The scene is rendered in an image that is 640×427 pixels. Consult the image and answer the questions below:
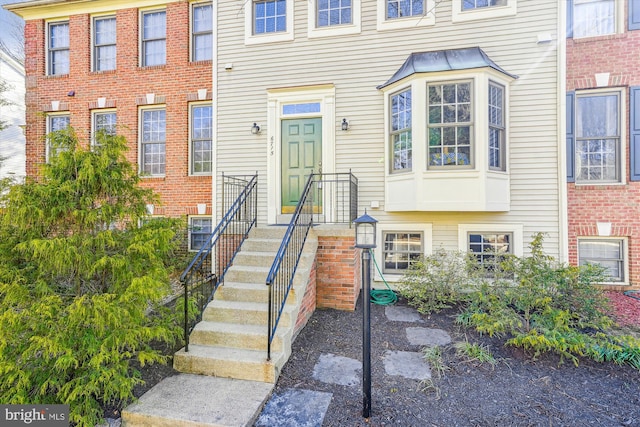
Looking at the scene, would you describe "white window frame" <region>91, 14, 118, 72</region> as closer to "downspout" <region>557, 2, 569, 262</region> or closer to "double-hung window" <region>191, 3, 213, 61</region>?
"double-hung window" <region>191, 3, 213, 61</region>

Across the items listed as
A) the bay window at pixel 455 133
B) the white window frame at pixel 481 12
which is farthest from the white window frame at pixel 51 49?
the white window frame at pixel 481 12

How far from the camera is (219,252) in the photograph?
5078 millimetres

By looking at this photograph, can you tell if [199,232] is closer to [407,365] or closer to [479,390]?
[407,365]

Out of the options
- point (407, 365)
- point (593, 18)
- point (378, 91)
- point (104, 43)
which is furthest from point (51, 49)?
point (593, 18)

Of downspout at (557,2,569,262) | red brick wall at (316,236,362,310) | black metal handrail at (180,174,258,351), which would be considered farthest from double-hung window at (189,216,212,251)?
downspout at (557,2,569,262)

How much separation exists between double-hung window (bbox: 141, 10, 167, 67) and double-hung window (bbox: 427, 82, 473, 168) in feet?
20.8

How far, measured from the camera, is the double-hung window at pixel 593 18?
582 centimetres

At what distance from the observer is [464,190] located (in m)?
5.12

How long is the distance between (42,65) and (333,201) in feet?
27.2

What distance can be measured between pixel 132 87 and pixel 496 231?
8.49 metres

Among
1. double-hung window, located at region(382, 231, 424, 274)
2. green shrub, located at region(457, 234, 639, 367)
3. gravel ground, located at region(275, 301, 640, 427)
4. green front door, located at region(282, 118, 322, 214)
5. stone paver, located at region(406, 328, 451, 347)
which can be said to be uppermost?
green front door, located at region(282, 118, 322, 214)

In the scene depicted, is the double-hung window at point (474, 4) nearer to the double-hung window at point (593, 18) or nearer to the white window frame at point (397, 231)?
the double-hung window at point (593, 18)

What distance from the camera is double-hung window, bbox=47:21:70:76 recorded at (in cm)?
784

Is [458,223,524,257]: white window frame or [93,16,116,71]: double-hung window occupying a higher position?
[93,16,116,71]: double-hung window
